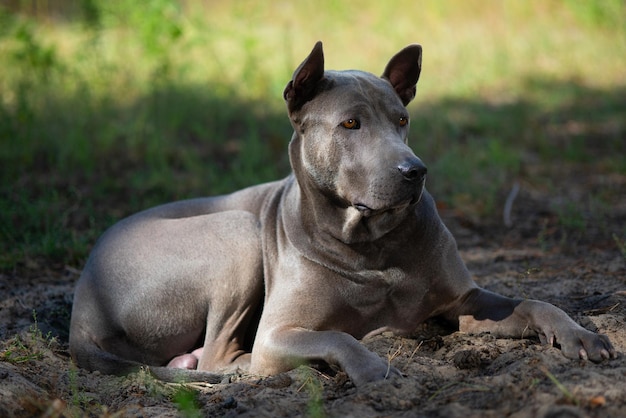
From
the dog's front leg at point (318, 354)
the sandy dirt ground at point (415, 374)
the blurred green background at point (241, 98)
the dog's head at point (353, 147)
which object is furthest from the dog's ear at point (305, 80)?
the blurred green background at point (241, 98)

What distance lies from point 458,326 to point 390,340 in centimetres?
46

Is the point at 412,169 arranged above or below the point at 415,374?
above

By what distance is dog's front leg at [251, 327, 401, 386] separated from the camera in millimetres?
3600

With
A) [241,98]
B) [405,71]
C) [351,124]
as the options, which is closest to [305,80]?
[351,124]

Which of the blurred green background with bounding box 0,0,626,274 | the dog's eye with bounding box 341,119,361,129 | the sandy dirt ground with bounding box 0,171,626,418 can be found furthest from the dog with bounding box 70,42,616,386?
the blurred green background with bounding box 0,0,626,274

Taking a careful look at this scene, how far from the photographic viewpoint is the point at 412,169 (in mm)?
3717

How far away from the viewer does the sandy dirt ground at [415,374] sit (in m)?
3.12

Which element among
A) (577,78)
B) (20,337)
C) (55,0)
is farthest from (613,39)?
(20,337)

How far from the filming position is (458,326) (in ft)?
14.4

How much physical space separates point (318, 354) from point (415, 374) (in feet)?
1.55

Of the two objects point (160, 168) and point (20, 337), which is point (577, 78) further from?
point (20, 337)

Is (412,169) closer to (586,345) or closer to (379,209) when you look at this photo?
(379,209)

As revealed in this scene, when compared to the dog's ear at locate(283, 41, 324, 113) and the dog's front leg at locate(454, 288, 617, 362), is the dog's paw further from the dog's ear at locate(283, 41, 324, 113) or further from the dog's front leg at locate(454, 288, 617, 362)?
the dog's ear at locate(283, 41, 324, 113)

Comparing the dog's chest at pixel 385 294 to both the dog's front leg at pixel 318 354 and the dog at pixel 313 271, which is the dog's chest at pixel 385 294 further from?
the dog's front leg at pixel 318 354
